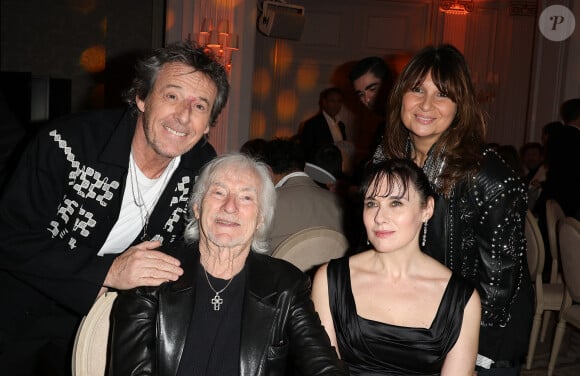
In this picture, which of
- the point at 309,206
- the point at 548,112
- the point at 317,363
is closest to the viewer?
the point at 317,363

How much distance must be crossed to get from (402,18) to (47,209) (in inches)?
342

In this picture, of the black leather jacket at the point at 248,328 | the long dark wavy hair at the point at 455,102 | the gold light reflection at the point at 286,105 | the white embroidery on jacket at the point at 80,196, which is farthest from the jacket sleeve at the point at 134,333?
the gold light reflection at the point at 286,105

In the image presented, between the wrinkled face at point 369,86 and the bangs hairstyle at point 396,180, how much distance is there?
4.40 feet

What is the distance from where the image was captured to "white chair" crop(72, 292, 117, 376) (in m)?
1.90

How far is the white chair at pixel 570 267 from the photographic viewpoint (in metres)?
3.96

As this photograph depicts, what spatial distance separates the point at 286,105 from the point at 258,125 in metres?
0.52

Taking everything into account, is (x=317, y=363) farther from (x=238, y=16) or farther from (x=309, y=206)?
(x=238, y=16)

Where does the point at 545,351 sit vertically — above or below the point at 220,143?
below

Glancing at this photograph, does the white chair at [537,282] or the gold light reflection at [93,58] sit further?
the gold light reflection at [93,58]

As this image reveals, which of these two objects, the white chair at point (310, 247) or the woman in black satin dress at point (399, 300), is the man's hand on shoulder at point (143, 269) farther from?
the white chair at point (310, 247)

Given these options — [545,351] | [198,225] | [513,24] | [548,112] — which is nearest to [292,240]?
[198,225]

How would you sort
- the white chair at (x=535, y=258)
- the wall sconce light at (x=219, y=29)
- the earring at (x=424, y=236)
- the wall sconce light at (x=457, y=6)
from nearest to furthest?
the earring at (x=424, y=236) < the white chair at (x=535, y=258) < the wall sconce light at (x=219, y=29) < the wall sconce light at (x=457, y=6)

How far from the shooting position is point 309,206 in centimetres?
345

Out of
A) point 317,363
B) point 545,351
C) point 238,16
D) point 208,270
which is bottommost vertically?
point 545,351
